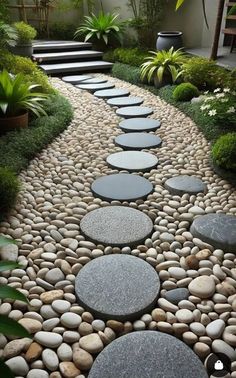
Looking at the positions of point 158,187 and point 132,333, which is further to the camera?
point 158,187

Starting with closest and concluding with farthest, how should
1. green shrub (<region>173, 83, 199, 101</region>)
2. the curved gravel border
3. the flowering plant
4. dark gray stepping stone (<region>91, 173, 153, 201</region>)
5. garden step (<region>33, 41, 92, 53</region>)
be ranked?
the curved gravel border, dark gray stepping stone (<region>91, 173, 153, 201</region>), the flowering plant, green shrub (<region>173, 83, 199, 101</region>), garden step (<region>33, 41, 92, 53</region>)

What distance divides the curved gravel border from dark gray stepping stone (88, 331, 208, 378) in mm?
58

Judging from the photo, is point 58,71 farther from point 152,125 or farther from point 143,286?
point 143,286

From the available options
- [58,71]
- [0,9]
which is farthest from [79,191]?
[58,71]

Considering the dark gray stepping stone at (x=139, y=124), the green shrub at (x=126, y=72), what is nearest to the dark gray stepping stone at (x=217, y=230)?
the dark gray stepping stone at (x=139, y=124)

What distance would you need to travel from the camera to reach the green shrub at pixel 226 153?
2840 millimetres

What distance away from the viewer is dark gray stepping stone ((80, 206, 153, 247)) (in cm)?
214

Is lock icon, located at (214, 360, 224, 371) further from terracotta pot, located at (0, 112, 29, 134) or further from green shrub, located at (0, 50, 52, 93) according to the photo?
green shrub, located at (0, 50, 52, 93)

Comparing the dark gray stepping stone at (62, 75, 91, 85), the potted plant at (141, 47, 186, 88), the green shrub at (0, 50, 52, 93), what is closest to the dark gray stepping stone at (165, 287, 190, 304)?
the green shrub at (0, 50, 52, 93)

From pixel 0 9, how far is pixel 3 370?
5398 mm

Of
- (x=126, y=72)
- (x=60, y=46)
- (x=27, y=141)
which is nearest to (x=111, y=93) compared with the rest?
(x=126, y=72)

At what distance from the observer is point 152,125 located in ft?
13.3

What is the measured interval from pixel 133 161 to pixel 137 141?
48cm

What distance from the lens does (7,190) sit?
231 cm
